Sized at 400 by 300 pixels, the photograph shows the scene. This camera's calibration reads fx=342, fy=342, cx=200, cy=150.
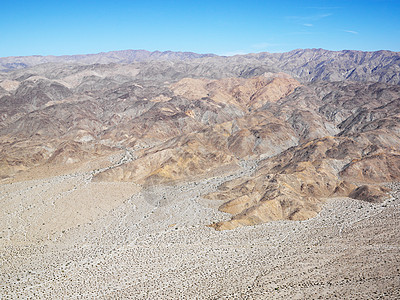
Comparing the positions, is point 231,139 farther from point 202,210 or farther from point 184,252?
point 184,252

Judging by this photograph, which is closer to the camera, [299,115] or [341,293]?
[341,293]

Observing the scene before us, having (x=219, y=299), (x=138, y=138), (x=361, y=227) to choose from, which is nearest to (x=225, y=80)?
(x=138, y=138)

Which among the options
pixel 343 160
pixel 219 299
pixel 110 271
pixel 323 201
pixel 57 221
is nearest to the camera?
pixel 219 299

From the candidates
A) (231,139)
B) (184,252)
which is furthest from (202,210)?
(231,139)

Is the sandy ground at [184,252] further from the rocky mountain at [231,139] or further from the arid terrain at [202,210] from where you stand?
the rocky mountain at [231,139]

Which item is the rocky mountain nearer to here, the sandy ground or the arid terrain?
the arid terrain

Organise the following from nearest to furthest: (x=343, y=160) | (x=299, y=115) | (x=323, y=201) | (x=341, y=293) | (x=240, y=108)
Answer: (x=341, y=293)
(x=323, y=201)
(x=343, y=160)
(x=299, y=115)
(x=240, y=108)

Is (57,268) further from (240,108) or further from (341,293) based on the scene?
(240,108)

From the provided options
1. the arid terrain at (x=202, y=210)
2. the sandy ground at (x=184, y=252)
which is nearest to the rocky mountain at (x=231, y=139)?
the arid terrain at (x=202, y=210)

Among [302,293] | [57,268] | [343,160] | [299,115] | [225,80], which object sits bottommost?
[57,268]
